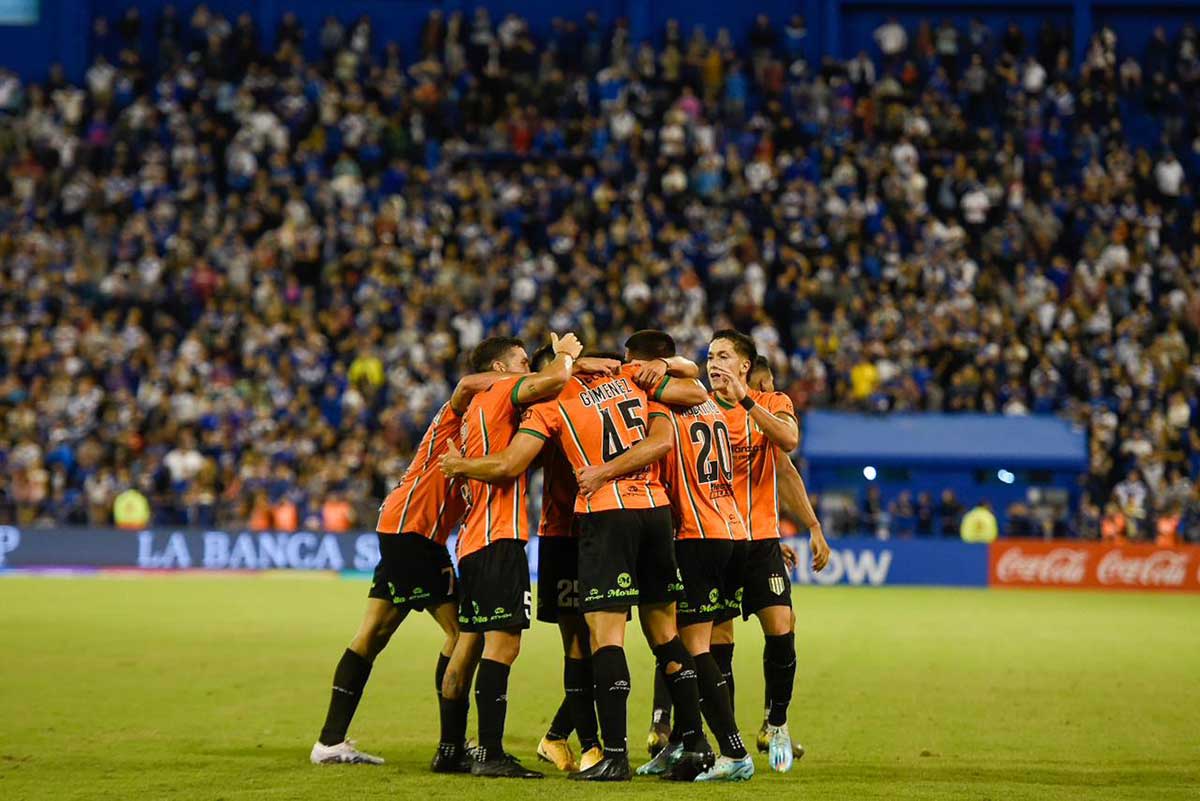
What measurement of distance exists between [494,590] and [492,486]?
567 mm

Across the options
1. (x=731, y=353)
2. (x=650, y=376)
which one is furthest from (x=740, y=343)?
(x=650, y=376)

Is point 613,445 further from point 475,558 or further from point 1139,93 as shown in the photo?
point 1139,93

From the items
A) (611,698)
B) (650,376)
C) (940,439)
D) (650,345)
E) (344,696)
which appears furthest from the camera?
(940,439)

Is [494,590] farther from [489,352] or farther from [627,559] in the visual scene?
[489,352]

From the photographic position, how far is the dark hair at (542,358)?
9.92 metres


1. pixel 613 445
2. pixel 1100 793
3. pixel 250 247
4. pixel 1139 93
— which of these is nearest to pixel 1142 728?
pixel 1100 793

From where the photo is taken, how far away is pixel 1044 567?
27.9 meters

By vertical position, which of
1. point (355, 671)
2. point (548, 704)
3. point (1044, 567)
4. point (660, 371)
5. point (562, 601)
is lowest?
point (1044, 567)

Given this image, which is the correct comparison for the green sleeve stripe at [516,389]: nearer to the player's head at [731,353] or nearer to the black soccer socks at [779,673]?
the player's head at [731,353]

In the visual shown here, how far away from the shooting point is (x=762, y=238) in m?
33.9

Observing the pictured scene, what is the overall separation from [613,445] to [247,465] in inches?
860

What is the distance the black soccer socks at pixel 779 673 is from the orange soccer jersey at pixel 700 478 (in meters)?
0.76

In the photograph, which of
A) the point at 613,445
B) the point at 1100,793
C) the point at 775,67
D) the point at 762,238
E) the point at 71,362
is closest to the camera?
the point at 1100,793

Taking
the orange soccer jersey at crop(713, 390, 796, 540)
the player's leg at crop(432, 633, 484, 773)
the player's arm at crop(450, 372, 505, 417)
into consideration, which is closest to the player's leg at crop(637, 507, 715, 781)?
the player's leg at crop(432, 633, 484, 773)
